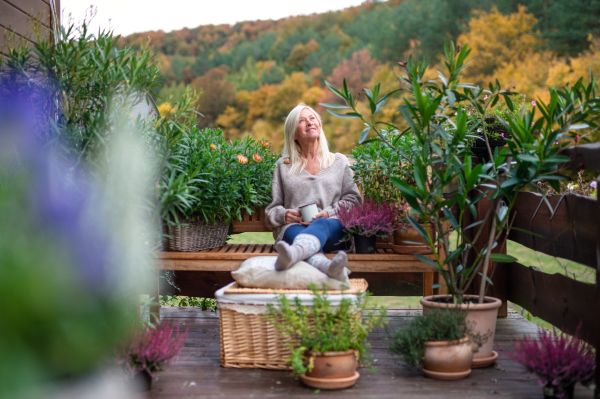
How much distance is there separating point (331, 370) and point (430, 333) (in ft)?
1.54

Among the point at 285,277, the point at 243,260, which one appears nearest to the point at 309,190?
the point at 243,260

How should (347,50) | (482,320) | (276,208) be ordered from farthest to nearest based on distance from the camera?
1. (347,50)
2. (276,208)
3. (482,320)

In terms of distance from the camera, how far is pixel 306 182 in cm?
336

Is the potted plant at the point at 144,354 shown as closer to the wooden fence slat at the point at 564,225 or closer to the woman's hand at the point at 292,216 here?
the woman's hand at the point at 292,216

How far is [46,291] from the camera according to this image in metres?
1.11

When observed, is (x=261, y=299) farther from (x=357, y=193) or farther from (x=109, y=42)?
(x=109, y=42)

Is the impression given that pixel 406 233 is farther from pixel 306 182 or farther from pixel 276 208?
pixel 276 208

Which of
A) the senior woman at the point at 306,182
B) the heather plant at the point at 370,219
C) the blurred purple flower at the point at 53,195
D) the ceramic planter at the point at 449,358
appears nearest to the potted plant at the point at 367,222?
the heather plant at the point at 370,219

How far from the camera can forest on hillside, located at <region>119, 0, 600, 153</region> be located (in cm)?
1367

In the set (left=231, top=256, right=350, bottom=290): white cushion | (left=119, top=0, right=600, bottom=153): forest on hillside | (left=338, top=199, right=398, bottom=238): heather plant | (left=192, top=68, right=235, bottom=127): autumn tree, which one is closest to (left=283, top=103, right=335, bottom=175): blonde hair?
(left=338, top=199, right=398, bottom=238): heather plant

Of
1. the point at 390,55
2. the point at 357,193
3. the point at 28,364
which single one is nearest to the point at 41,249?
the point at 28,364

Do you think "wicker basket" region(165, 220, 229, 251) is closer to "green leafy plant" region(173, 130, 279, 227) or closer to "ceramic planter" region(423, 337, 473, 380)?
"green leafy plant" region(173, 130, 279, 227)

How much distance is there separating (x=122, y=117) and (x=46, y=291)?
5.22ft

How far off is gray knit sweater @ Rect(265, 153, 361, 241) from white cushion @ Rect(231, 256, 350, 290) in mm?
844
